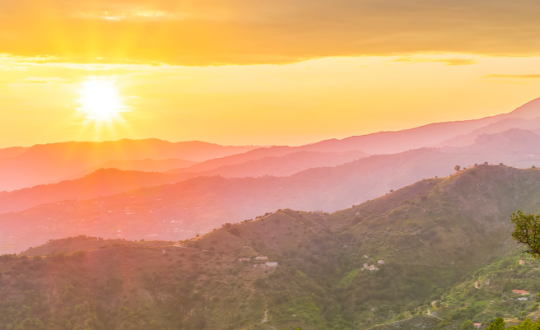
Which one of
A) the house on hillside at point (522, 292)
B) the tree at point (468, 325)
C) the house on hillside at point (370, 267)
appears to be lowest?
the tree at point (468, 325)

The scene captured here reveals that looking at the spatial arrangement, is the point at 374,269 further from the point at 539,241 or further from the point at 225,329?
the point at 539,241

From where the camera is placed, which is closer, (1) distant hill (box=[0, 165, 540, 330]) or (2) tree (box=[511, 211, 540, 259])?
(2) tree (box=[511, 211, 540, 259])

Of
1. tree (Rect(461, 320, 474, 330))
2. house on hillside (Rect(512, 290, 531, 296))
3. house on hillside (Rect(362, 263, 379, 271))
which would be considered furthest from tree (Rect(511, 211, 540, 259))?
house on hillside (Rect(362, 263, 379, 271))

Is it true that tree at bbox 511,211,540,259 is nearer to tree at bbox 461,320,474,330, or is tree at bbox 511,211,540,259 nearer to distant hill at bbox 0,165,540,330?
tree at bbox 461,320,474,330

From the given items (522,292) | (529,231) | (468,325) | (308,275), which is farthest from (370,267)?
(529,231)

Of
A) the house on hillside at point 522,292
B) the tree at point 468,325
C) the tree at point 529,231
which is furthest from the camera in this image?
the house on hillside at point 522,292

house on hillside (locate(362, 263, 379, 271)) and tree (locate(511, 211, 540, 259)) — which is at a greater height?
tree (locate(511, 211, 540, 259))

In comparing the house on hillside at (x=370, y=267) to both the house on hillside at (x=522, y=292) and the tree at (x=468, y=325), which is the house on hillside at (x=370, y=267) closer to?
the house on hillside at (x=522, y=292)

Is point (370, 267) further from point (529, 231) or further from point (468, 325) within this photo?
point (529, 231)

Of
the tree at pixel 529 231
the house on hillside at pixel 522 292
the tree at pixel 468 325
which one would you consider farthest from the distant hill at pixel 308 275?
the tree at pixel 529 231
